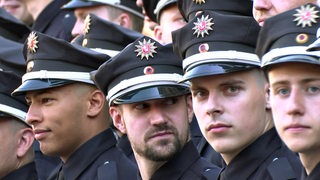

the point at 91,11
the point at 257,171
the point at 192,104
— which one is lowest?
the point at 257,171

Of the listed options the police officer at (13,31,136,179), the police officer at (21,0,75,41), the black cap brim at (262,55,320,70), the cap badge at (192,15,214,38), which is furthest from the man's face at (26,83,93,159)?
the police officer at (21,0,75,41)

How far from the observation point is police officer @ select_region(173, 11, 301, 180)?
571cm

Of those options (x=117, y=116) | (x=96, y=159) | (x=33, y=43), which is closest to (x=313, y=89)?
(x=117, y=116)

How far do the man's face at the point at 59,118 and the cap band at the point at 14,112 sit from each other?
2.06ft

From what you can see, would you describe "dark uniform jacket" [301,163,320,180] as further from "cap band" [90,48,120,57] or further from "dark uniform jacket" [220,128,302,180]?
"cap band" [90,48,120,57]

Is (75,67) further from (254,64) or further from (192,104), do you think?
(254,64)

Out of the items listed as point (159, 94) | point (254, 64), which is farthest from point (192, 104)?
point (254, 64)

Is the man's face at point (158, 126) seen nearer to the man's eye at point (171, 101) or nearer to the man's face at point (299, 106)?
the man's eye at point (171, 101)

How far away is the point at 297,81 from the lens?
200 inches

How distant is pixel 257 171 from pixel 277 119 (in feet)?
2.14

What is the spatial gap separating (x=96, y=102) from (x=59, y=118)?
294mm

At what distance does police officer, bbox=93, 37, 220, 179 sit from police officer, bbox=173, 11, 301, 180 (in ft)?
1.35

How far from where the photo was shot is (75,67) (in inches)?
281

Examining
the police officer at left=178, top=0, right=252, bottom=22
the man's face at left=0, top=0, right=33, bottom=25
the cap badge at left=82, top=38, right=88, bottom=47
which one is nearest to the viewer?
the police officer at left=178, top=0, right=252, bottom=22
